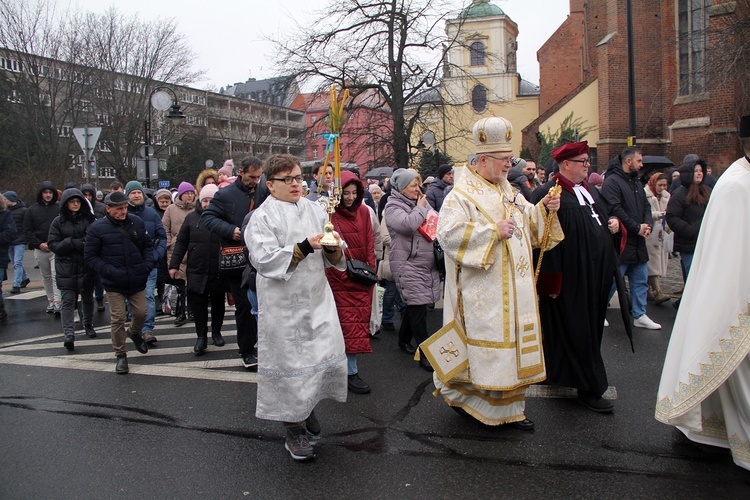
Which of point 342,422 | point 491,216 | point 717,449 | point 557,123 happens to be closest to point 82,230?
point 342,422

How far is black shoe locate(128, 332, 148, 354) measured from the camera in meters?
7.34

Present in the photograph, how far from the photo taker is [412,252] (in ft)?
22.2

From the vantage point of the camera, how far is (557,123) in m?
36.8

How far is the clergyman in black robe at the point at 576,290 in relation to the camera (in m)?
5.00

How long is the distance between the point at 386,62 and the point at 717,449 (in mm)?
24815

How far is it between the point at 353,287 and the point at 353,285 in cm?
2

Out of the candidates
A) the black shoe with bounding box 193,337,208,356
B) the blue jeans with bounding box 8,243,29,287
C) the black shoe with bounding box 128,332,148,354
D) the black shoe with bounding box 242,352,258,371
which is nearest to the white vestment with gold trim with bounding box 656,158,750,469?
the black shoe with bounding box 242,352,258,371

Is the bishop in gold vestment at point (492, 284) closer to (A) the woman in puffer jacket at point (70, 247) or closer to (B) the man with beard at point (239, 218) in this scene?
(B) the man with beard at point (239, 218)

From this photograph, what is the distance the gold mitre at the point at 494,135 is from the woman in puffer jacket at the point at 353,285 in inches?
56.4

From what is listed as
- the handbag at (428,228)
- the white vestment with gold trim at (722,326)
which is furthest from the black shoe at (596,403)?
the handbag at (428,228)

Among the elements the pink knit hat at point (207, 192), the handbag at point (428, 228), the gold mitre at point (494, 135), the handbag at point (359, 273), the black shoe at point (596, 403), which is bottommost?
the black shoe at point (596, 403)

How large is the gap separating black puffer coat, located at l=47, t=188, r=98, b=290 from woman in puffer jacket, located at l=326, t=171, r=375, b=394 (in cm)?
404

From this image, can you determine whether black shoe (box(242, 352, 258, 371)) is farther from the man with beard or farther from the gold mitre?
the gold mitre

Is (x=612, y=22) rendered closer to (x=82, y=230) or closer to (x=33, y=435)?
(x=82, y=230)
